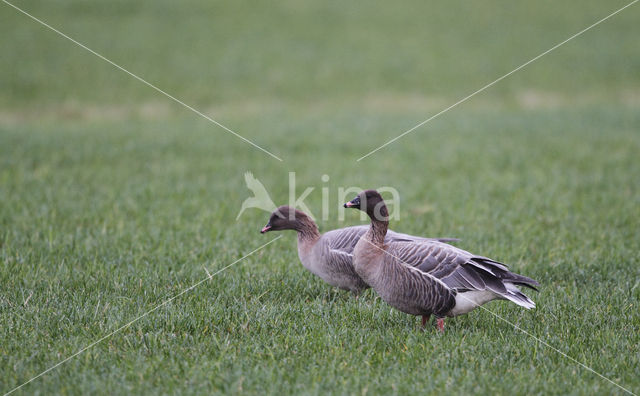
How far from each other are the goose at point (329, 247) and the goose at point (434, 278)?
1.38 feet

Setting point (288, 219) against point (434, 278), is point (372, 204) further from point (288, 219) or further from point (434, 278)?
point (288, 219)

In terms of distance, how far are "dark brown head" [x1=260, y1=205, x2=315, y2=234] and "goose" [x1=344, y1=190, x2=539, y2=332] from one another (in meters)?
1.05

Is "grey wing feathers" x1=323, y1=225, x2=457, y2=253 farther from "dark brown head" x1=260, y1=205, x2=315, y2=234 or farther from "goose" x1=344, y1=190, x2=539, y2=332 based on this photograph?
"goose" x1=344, y1=190, x2=539, y2=332

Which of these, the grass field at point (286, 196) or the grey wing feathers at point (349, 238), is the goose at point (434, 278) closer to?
the grass field at point (286, 196)

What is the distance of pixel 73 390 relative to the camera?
4074 mm

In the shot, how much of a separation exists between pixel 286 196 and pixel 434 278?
549 centimetres

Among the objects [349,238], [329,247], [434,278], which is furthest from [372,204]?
[434,278]

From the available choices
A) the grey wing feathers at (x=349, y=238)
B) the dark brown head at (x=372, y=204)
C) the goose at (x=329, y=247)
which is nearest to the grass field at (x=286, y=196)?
the goose at (x=329, y=247)

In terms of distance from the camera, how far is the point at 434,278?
476cm

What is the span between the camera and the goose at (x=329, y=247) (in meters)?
5.55

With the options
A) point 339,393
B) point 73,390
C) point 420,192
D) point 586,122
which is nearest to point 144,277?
point 73,390

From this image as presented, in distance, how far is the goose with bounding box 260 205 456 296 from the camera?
18.2 feet

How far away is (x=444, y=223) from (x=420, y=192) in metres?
1.96

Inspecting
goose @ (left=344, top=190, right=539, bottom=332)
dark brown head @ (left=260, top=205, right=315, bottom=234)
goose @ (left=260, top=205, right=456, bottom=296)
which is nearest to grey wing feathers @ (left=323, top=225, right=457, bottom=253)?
goose @ (left=260, top=205, right=456, bottom=296)
